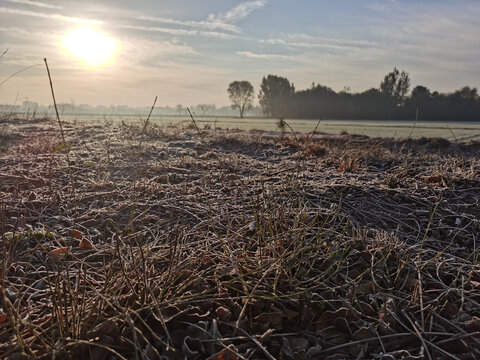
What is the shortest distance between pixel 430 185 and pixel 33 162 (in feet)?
13.9

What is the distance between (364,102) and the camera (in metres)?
42.8

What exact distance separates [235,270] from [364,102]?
4509 cm

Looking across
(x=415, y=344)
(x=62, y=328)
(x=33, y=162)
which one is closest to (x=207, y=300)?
(x=62, y=328)

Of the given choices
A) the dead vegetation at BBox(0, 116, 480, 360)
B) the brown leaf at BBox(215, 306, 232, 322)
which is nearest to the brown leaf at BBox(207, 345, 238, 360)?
the dead vegetation at BBox(0, 116, 480, 360)

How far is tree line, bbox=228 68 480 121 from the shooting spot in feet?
128

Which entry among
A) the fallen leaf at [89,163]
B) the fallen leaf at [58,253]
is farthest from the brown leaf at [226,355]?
the fallen leaf at [89,163]

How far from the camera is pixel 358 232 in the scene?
86.9 inches

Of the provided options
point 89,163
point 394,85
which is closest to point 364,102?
point 394,85

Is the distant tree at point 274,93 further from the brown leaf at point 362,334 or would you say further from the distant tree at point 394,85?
the brown leaf at point 362,334

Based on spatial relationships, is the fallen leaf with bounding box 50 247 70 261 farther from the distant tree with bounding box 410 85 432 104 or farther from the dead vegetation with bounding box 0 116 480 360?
the distant tree with bounding box 410 85 432 104

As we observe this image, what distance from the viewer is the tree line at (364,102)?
38969mm

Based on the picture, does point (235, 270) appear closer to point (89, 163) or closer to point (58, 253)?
point (58, 253)

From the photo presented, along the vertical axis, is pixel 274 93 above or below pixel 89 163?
above

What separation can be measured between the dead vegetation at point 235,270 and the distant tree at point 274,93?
146ft
